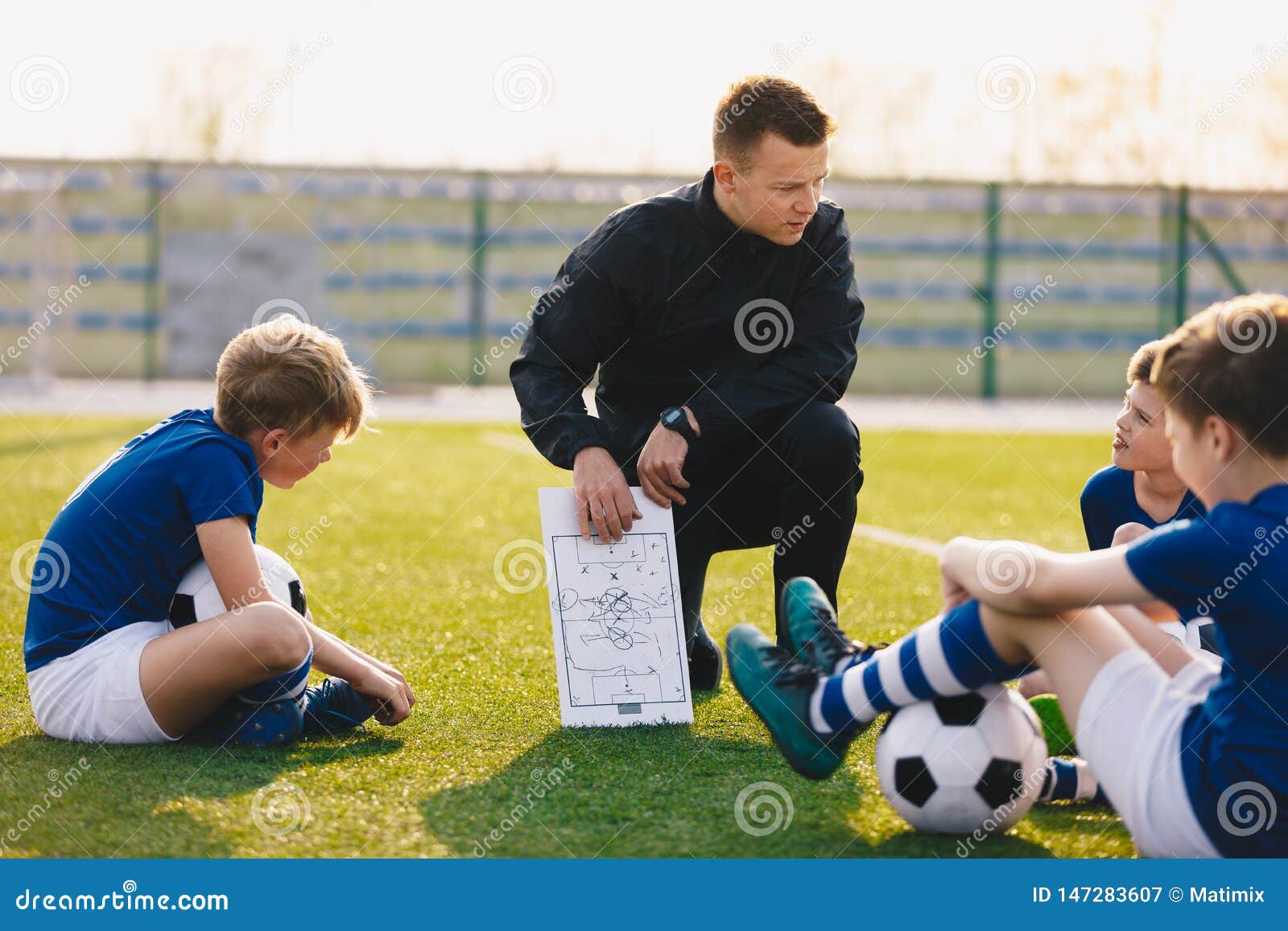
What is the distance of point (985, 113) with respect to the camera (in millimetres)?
18875

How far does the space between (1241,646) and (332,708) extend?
1.79 m

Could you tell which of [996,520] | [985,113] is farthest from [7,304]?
[996,520]

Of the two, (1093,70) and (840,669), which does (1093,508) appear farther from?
(1093,70)

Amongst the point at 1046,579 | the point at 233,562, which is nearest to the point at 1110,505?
the point at 1046,579

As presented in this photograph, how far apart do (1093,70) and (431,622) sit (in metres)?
17.1

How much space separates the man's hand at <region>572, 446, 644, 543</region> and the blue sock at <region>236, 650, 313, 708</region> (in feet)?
2.34

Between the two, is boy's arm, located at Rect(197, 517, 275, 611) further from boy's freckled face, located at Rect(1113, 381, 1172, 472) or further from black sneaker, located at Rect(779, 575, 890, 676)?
boy's freckled face, located at Rect(1113, 381, 1172, 472)

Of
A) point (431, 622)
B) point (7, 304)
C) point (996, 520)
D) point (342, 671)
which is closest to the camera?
point (342, 671)

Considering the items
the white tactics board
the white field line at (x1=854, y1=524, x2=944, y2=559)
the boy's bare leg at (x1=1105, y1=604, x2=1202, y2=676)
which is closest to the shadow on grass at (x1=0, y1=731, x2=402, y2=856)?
the white tactics board

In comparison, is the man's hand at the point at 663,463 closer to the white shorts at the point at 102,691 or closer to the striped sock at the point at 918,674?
the striped sock at the point at 918,674

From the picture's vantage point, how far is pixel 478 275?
18.4 m

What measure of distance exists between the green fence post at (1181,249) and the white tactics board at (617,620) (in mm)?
17244

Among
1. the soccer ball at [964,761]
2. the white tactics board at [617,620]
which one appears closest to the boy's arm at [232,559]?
the white tactics board at [617,620]

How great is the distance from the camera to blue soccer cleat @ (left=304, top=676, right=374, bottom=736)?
2.80 metres
